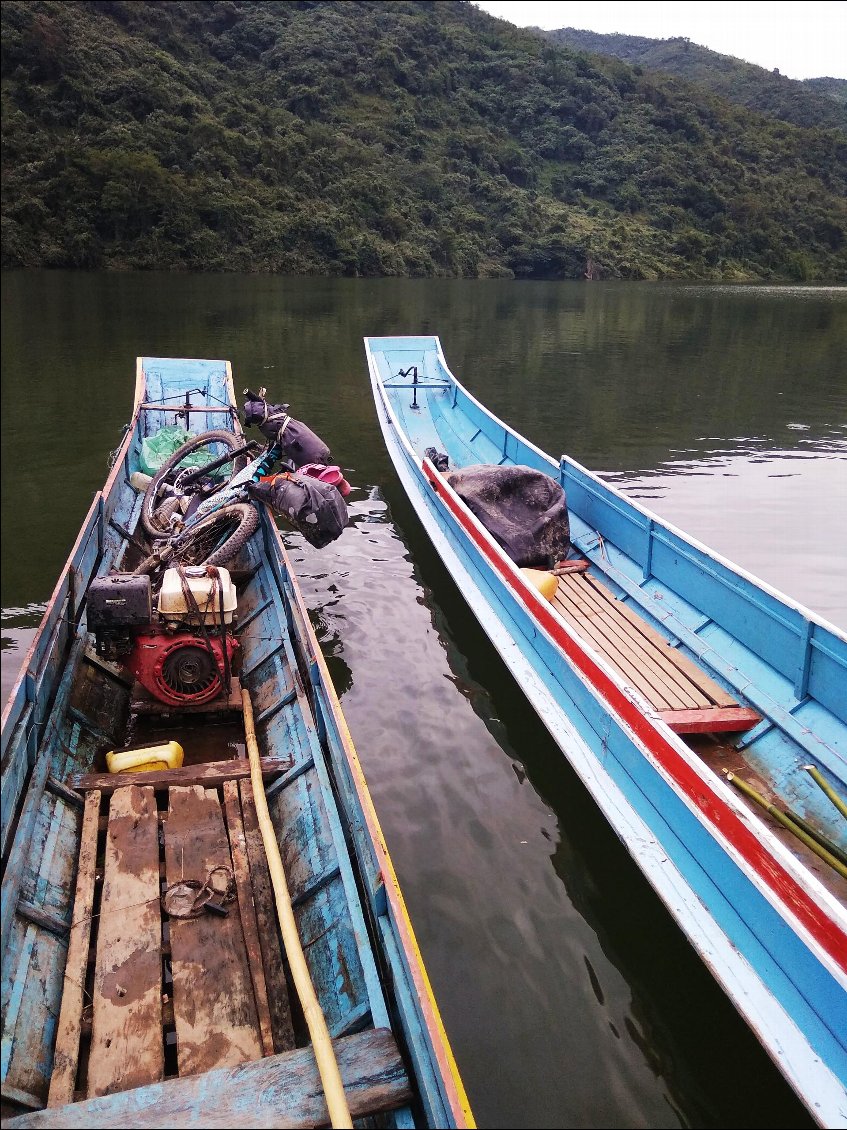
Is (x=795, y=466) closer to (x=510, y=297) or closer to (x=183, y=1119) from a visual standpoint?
(x=183, y=1119)

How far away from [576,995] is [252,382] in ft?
50.7

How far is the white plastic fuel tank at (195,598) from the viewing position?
460 centimetres

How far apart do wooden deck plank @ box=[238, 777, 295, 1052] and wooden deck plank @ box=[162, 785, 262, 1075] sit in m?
0.08

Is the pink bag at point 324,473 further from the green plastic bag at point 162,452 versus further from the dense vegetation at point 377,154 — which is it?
the dense vegetation at point 377,154

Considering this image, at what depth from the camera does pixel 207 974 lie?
2973 millimetres

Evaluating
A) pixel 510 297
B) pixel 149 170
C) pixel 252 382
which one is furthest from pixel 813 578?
pixel 149 170

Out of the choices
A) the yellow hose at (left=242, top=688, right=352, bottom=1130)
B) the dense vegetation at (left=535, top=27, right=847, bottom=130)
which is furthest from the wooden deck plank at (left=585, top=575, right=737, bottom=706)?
the dense vegetation at (left=535, top=27, right=847, bottom=130)

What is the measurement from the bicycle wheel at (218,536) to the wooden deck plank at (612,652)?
2734 millimetres

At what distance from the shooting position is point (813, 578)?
8484 millimetres

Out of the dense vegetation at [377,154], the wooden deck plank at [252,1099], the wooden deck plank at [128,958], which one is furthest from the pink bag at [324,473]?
the dense vegetation at [377,154]

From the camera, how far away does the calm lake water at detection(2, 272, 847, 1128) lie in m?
3.41

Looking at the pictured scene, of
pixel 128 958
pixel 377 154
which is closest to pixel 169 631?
pixel 128 958

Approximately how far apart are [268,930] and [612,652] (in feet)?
11.4

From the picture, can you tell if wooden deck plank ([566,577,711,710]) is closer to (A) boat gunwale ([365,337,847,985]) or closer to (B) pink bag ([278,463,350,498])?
(A) boat gunwale ([365,337,847,985])
